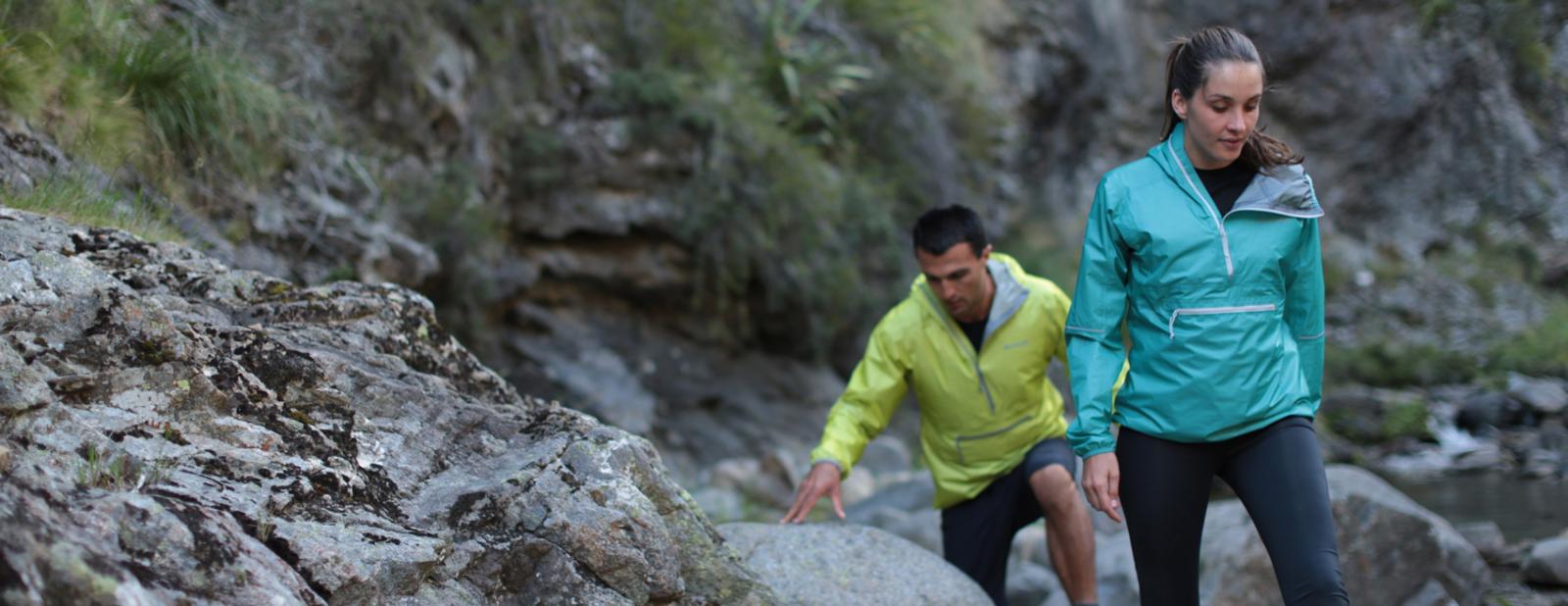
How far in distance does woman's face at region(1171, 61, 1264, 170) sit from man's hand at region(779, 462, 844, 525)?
59.8 inches

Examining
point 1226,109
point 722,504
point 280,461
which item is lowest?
point 722,504

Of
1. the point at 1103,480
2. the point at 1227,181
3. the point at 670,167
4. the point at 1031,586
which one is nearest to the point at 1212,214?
the point at 1227,181

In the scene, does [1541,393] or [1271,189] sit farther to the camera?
[1541,393]

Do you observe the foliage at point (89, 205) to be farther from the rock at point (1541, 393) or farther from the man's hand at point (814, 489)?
the rock at point (1541, 393)

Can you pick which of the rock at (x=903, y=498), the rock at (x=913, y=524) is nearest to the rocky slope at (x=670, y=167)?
the rock at (x=903, y=498)

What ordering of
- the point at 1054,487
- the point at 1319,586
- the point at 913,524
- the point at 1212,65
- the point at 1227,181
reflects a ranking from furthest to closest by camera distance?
the point at 913,524 → the point at 1054,487 → the point at 1227,181 → the point at 1212,65 → the point at 1319,586

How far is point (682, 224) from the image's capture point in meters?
8.62

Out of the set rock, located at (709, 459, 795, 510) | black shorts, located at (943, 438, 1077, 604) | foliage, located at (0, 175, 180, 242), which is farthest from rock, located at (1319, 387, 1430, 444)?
foliage, located at (0, 175, 180, 242)

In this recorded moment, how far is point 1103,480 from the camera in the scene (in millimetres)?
2543

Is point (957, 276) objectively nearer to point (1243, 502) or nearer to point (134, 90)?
point (1243, 502)

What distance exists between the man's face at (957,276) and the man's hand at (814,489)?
2.25ft

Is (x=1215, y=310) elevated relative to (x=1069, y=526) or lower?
elevated

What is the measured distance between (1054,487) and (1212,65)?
5.25 feet

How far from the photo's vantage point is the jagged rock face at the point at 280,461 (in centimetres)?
175
